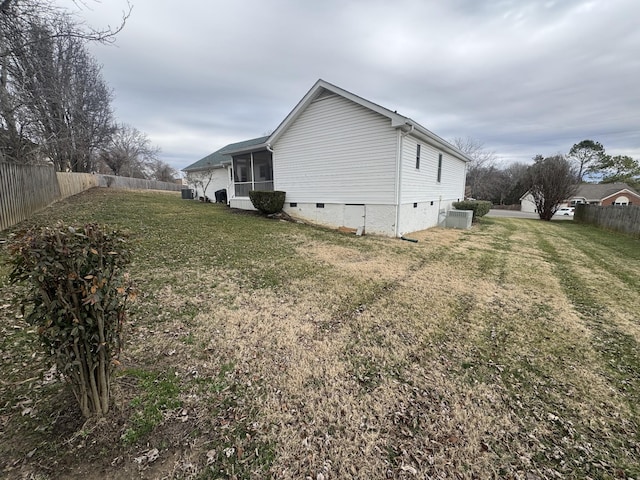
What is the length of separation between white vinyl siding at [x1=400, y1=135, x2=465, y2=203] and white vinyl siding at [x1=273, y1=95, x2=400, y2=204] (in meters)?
0.50

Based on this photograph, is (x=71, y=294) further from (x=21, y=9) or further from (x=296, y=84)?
(x=296, y=84)

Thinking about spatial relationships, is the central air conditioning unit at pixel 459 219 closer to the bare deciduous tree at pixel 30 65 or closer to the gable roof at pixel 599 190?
the bare deciduous tree at pixel 30 65

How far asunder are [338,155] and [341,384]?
9982mm

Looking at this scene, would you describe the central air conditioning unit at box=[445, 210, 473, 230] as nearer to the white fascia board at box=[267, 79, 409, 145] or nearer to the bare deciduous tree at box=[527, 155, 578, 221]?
the white fascia board at box=[267, 79, 409, 145]

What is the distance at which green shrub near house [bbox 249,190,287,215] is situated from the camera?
→ 12.9m

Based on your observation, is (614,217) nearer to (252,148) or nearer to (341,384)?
(252,148)

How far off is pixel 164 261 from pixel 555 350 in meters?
7.30

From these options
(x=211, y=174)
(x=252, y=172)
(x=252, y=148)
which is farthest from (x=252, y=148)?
(x=211, y=174)

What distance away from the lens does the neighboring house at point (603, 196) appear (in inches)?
1538

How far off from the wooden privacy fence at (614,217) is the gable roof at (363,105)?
33.3 feet

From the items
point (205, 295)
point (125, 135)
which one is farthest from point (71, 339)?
point (125, 135)

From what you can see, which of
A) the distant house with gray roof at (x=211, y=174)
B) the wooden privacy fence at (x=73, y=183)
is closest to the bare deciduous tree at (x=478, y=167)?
the distant house with gray roof at (x=211, y=174)

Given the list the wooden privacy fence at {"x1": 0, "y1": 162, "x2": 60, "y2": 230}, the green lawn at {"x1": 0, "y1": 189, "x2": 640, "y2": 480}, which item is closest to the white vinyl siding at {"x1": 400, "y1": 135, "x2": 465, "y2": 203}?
the green lawn at {"x1": 0, "y1": 189, "x2": 640, "y2": 480}

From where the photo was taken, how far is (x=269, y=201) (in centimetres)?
1292
